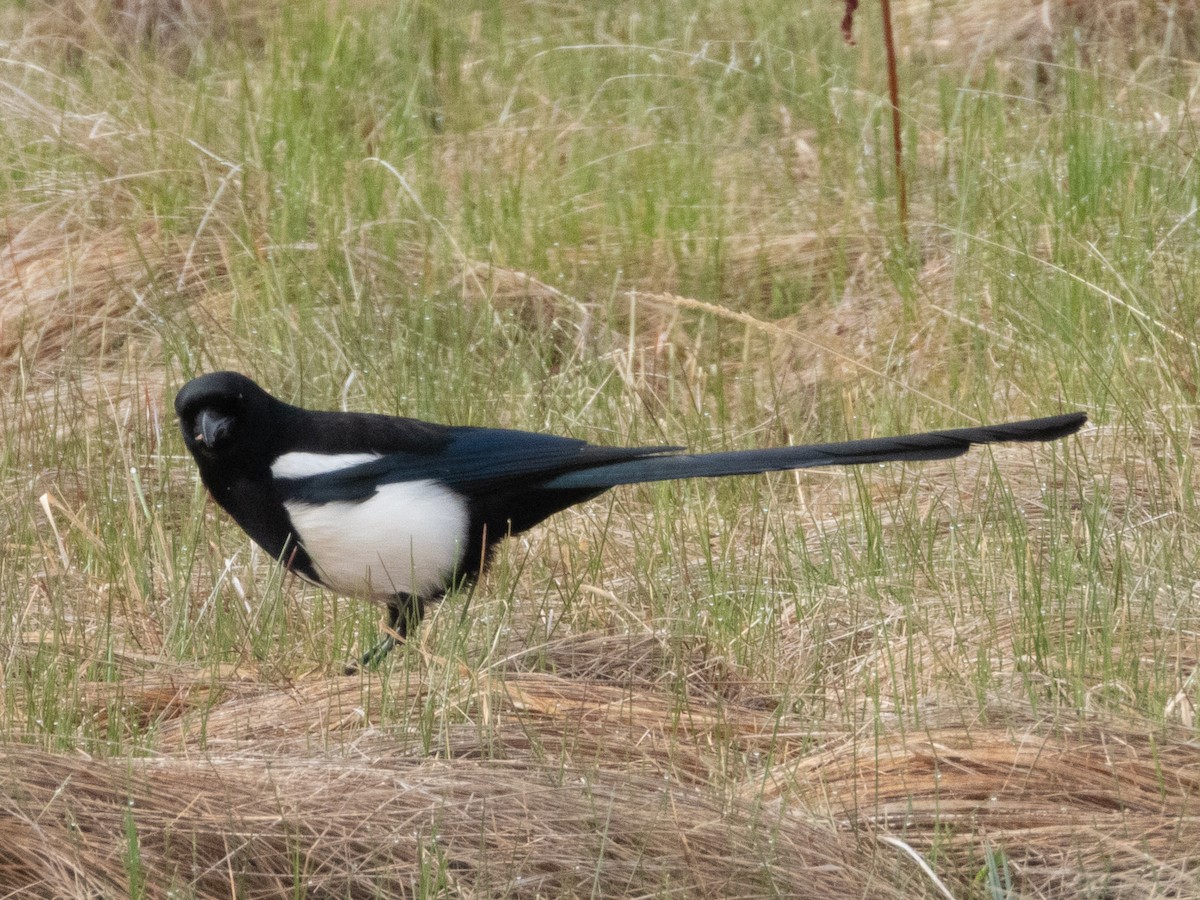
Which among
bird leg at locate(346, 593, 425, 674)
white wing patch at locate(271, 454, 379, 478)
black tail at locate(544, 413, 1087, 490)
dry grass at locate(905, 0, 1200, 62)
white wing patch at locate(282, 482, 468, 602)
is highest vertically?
dry grass at locate(905, 0, 1200, 62)

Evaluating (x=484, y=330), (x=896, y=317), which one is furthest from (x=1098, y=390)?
(x=484, y=330)

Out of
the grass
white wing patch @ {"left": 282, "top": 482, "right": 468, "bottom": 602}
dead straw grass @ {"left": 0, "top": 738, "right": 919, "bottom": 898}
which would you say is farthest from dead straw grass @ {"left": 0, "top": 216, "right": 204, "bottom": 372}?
dead straw grass @ {"left": 0, "top": 738, "right": 919, "bottom": 898}

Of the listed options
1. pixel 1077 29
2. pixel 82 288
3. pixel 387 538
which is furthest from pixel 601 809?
pixel 1077 29

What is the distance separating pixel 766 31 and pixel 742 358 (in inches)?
87.5

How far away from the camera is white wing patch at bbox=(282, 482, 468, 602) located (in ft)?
11.1

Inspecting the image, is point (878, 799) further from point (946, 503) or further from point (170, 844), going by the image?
point (946, 503)

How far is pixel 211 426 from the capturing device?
3.37 metres

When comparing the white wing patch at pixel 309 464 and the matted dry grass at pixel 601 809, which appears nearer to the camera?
the matted dry grass at pixel 601 809

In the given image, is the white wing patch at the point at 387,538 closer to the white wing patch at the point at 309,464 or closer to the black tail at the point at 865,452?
the white wing patch at the point at 309,464

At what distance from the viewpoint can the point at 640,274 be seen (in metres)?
5.66

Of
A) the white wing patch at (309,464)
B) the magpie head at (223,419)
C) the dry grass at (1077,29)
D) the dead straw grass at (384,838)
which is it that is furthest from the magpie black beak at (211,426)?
the dry grass at (1077,29)

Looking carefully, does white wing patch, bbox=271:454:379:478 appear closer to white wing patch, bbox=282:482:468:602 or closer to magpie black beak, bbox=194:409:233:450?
white wing patch, bbox=282:482:468:602

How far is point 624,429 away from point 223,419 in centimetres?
138

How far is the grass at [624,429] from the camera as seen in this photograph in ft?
7.43
